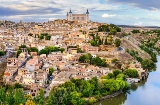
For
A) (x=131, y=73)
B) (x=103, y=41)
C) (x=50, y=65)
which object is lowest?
(x=131, y=73)

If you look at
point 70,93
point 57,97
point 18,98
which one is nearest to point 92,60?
point 70,93

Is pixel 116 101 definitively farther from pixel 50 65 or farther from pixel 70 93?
pixel 50 65

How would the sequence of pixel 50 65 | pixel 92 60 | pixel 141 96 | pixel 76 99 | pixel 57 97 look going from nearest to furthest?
pixel 57 97, pixel 76 99, pixel 141 96, pixel 50 65, pixel 92 60

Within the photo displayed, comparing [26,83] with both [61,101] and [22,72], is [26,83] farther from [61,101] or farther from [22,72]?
[61,101]

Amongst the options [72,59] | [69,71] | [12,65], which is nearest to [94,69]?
[69,71]

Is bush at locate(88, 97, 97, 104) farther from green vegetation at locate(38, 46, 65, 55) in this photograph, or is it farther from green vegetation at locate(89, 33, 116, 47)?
green vegetation at locate(89, 33, 116, 47)

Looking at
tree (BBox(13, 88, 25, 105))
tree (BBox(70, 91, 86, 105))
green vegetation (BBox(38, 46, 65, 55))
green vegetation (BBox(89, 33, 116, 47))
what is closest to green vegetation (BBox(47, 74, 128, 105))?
tree (BBox(70, 91, 86, 105))

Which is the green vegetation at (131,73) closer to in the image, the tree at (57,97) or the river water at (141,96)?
the river water at (141,96)

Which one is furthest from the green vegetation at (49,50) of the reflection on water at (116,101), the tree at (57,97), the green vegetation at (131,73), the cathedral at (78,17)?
the cathedral at (78,17)

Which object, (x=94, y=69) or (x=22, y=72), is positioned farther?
(x=94, y=69)
